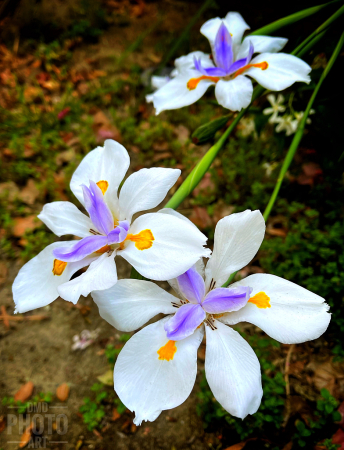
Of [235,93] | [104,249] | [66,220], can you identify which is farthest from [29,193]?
[235,93]

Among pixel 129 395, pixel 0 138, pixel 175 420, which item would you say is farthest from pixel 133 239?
pixel 0 138

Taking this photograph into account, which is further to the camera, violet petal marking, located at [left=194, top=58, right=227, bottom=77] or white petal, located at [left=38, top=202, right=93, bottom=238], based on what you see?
violet petal marking, located at [left=194, top=58, right=227, bottom=77]

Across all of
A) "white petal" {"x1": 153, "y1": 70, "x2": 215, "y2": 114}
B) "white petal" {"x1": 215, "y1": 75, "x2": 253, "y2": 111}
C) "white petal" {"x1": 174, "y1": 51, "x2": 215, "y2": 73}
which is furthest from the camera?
"white petal" {"x1": 174, "y1": 51, "x2": 215, "y2": 73}

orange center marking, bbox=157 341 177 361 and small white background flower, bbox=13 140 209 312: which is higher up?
small white background flower, bbox=13 140 209 312

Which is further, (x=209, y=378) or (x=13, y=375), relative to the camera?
(x=13, y=375)

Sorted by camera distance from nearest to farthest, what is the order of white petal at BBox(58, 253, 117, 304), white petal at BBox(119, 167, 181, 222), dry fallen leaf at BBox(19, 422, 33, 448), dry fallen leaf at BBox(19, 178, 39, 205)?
1. white petal at BBox(58, 253, 117, 304)
2. white petal at BBox(119, 167, 181, 222)
3. dry fallen leaf at BBox(19, 422, 33, 448)
4. dry fallen leaf at BBox(19, 178, 39, 205)

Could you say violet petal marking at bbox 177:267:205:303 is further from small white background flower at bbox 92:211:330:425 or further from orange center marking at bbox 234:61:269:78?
orange center marking at bbox 234:61:269:78

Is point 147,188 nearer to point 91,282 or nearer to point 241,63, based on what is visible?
point 91,282

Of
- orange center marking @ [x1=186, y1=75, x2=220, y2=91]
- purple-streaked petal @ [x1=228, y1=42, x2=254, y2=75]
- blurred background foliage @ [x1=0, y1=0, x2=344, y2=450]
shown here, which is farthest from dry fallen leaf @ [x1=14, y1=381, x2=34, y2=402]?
purple-streaked petal @ [x1=228, y1=42, x2=254, y2=75]

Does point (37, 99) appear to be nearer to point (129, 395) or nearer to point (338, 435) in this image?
point (129, 395)
